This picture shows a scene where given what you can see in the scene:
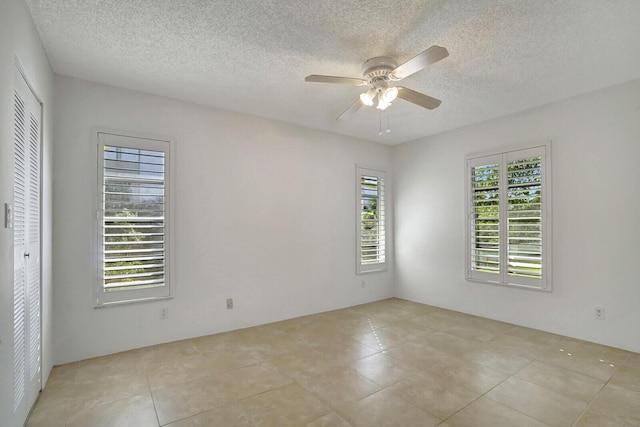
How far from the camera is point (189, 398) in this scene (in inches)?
96.3

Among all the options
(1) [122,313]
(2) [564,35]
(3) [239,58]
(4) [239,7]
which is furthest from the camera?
(1) [122,313]

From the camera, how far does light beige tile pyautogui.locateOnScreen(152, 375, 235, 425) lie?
88.7 inches

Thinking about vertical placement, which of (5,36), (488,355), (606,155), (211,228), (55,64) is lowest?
(488,355)

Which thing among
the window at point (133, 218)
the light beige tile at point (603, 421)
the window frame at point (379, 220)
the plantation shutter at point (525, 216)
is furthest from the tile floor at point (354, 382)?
the window frame at point (379, 220)

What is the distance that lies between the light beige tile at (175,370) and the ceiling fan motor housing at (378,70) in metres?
2.96

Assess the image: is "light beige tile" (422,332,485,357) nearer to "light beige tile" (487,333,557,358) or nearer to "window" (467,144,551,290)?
"light beige tile" (487,333,557,358)

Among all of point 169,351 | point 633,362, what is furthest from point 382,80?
point 633,362

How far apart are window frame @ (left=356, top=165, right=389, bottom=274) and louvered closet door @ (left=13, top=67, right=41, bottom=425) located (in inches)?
156

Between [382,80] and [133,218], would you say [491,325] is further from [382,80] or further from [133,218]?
[133,218]

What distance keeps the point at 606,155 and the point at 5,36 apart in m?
5.08

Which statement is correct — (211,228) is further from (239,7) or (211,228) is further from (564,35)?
(564,35)

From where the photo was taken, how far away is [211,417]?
2.21m

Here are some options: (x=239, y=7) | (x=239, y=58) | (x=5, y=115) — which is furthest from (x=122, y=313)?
(x=239, y=7)

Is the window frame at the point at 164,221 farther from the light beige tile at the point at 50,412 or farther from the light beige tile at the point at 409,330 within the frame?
the light beige tile at the point at 409,330
